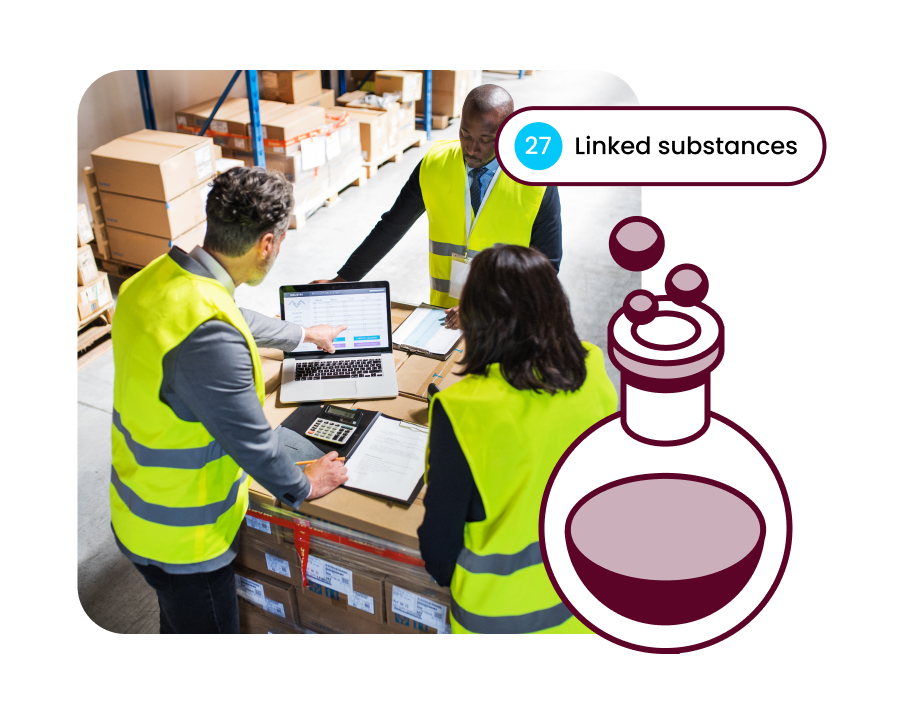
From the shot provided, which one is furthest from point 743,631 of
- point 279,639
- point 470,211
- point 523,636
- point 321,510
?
point 470,211

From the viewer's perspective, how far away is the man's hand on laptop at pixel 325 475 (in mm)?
2148

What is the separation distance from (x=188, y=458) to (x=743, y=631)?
5.76 feet

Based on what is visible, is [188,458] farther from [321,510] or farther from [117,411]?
[321,510]

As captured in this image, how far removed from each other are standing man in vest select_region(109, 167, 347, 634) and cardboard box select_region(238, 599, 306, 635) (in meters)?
0.31

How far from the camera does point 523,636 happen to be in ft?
6.88

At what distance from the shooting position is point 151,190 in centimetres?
498

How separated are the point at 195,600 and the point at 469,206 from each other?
6.28 ft

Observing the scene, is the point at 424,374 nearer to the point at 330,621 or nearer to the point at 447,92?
Result: the point at 330,621

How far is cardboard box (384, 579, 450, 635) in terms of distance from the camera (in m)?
2.16

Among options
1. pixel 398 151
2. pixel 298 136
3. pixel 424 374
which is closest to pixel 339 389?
pixel 424 374

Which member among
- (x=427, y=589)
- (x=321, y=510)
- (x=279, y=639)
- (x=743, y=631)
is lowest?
(x=279, y=639)

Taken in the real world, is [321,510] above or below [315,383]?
below

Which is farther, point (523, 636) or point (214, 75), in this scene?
point (214, 75)

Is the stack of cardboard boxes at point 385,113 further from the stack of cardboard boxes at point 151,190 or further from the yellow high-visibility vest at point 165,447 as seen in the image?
the yellow high-visibility vest at point 165,447
